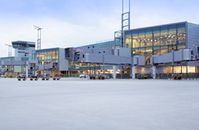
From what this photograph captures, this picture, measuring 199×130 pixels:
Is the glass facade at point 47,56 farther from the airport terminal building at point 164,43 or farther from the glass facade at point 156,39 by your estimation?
the airport terminal building at point 164,43

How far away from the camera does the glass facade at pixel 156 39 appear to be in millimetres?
98562

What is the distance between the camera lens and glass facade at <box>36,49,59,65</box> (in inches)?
5999

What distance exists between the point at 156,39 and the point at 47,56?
241 feet

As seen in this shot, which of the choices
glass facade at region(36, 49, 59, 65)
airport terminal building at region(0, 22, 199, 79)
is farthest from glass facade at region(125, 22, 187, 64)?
glass facade at region(36, 49, 59, 65)

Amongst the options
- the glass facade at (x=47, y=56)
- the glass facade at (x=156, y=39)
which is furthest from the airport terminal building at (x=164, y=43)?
the glass facade at (x=47, y=56)

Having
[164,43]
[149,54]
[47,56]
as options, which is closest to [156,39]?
[164,43]

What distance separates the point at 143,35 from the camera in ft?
360

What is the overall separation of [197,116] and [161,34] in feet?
315

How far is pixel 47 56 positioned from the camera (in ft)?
524

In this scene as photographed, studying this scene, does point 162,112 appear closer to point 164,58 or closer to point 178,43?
point 164,58

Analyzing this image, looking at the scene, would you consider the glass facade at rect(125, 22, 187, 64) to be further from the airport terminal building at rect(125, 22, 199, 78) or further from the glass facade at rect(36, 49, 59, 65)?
the glass facade at rect(36, 49, 59, 65)

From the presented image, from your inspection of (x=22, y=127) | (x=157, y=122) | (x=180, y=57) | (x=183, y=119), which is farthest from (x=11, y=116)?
(x=180, y=57)

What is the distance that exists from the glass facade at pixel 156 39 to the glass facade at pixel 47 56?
51.3 m

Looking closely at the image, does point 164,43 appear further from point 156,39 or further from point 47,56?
point 47,56
